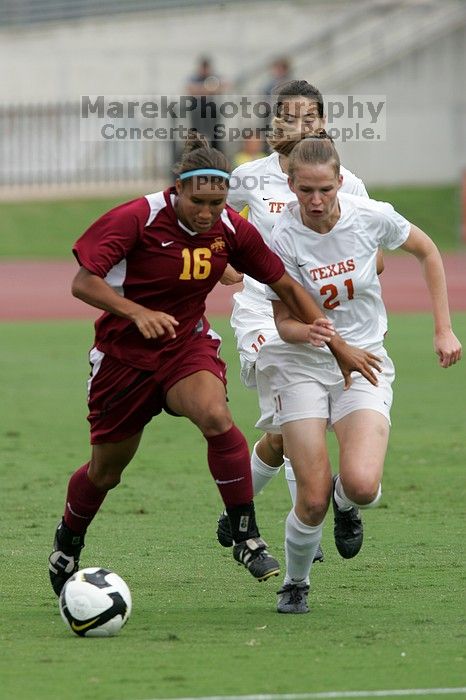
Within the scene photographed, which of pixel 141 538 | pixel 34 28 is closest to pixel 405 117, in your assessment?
pixel 34 28

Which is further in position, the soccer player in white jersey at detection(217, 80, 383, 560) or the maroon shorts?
the soccer player in white jersey at detection(217, 80, 383, 560)

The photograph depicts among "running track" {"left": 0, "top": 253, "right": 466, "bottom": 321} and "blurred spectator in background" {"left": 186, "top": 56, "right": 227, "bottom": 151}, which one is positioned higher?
"blurred spectator in background" {"left": 186, "top": 56, "right": 227, "bottom": 151}

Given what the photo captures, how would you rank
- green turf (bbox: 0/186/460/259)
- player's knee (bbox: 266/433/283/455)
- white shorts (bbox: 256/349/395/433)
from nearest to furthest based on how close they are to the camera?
white shorts (bbox: 256/349/395/433) < player's knee (bbox: 266/433/283/455) < green turf (bbox: 0/186/460/259)

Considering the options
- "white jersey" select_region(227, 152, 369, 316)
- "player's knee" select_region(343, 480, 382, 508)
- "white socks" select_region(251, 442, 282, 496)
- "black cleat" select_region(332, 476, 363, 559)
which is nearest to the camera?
"player's knee" select_region(343, 480, 382, 508)

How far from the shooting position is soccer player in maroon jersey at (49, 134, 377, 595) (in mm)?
5965

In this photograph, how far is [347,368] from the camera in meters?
6.05

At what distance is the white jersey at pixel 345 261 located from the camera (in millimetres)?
6211

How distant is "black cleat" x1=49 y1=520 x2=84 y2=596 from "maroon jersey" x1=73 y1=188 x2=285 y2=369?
0.93 metres

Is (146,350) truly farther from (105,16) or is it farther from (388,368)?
(105,16)

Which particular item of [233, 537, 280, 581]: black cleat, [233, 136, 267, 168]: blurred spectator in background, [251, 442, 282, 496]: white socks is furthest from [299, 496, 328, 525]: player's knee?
[233, 136, 267, 168]: blurred spectator in background

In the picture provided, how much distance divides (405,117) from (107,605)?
2650cm

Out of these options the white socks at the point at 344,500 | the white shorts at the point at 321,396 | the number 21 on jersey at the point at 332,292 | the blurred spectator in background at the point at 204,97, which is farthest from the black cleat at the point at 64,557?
the blurred spectator in background at the point at 204,97

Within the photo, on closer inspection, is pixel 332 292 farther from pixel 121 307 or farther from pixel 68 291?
pixel 68 291

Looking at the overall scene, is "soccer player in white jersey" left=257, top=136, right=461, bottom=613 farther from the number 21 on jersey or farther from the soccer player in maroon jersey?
the soccer player in maroon jersey
